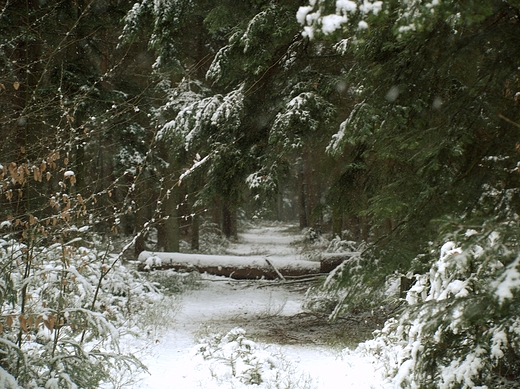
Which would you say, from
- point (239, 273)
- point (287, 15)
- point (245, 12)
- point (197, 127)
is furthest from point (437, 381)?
point (239, 273)

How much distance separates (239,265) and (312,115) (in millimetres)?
6421

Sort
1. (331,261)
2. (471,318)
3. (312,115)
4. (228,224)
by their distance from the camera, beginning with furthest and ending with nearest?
(228,224) < (331,261) < (312,115) < (471,318)

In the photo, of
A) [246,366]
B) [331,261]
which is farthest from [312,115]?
[331,261]

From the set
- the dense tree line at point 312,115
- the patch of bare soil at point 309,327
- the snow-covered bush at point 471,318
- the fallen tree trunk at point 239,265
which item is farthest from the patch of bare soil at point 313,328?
the snow-covered bush at point 471,318

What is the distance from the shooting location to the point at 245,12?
740cm

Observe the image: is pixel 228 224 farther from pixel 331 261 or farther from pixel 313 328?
pixel 313 328

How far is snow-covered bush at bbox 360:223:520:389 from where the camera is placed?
2248 mm

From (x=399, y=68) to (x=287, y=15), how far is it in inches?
104

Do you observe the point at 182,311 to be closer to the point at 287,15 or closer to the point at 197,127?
the point at 197,127

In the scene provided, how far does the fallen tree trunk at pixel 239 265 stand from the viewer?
11844 millimetres

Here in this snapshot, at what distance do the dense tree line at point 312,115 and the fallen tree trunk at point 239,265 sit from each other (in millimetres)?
3258

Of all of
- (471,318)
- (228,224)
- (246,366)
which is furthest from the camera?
(228,224)

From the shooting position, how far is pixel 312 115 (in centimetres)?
702

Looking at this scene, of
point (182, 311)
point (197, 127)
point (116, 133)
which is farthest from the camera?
point (116, 133)
